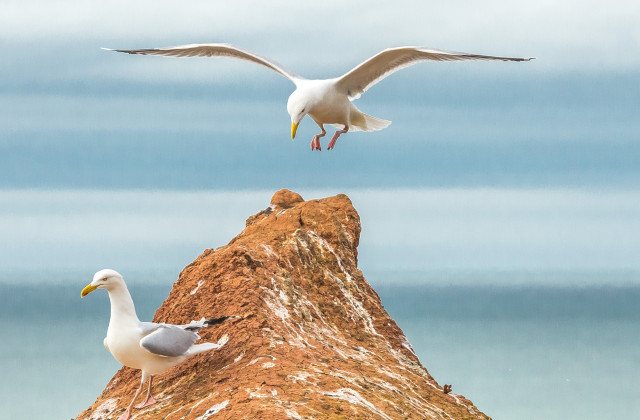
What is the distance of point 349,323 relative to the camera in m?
11.8

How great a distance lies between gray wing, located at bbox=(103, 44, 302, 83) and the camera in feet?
54.3

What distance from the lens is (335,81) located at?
15.8m

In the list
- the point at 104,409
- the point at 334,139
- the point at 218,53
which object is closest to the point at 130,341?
the point at 104,409

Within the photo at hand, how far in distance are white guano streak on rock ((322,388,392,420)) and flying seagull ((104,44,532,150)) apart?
238 inches

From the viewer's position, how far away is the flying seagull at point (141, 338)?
994 centimetres

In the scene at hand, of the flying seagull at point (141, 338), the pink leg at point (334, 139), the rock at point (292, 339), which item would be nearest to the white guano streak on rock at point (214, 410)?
the rock at point (292, 339)

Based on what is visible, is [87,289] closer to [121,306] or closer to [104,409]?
[121,306]

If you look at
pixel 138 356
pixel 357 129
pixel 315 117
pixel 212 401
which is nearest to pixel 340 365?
pixel 212 401

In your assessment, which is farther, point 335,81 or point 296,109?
point 335,81

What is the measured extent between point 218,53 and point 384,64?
3.18 meters

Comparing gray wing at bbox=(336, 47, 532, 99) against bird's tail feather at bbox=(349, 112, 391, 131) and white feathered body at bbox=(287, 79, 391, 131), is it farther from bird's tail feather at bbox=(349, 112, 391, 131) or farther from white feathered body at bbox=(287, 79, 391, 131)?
bird's tail feather at bbox=(349, 112, 391, 131)

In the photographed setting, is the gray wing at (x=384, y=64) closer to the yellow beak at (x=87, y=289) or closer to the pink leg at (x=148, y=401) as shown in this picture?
the yellow beak at (x=87, y=289)

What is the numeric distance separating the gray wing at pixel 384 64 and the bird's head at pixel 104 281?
6698 millimetres

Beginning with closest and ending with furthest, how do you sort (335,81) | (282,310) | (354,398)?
(354,398) < (282,310) < (335,81)
